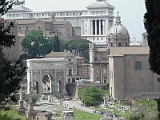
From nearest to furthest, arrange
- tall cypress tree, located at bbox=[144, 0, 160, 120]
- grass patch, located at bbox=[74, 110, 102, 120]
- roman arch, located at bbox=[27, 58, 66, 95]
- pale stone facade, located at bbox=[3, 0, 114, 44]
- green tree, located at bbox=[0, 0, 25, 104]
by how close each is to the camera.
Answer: green tree, located at bbox=[0, 0, 25, 104] → tall cypress tree, located at bbox=[144, 0, 160, 120] → grass patch, located at bbox=[74, 110, 102, 120] → roman arch, located at bbox=[27, 58, 66, 95] → pale stone facade, located at bbox=[3, 0, 114, 44]

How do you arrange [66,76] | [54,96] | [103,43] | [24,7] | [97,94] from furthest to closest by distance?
[24,7] → [103,43] → [66,76] → [54,96] → [97,94]

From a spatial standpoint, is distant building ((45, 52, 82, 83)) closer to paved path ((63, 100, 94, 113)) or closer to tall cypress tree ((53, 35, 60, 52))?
tall cypress tree ((53, 35, 60, 52))

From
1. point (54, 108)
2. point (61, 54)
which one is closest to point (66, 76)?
point (61, 54)

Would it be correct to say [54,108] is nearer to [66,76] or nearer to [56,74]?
[56,74]

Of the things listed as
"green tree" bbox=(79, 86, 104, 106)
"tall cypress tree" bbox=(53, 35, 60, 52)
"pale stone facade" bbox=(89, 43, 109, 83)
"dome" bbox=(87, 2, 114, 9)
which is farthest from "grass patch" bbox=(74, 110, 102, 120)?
"dome" bbox=(87, 2, 114, 9)

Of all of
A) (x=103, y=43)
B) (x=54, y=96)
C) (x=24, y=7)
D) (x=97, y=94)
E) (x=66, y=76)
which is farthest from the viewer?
→ (x=24, y=7)

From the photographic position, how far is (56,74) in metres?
70.2

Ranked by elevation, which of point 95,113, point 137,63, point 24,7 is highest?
point 24,7

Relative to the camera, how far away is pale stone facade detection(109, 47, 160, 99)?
63906 mm

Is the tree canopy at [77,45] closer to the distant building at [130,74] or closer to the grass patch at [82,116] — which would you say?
the distant building at [130,74]

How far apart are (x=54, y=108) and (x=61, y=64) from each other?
42.5 feet

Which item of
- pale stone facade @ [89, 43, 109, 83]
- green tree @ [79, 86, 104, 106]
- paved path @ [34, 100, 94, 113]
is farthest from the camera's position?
pale stone facade @ [89, 43, 109, 83]

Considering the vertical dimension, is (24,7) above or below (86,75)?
above

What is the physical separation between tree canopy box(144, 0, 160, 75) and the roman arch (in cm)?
4576
